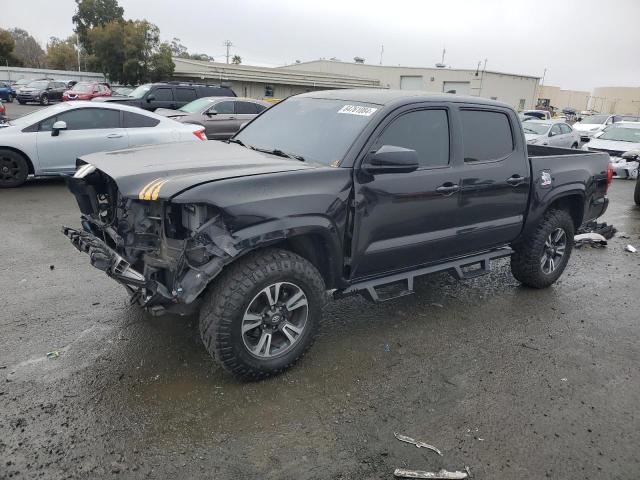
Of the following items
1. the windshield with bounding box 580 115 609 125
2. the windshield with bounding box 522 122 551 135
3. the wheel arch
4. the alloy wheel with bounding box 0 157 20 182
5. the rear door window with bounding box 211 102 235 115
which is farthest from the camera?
the windshield with bounding box 580 115 609 125

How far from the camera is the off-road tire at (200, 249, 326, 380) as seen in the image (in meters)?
3.03

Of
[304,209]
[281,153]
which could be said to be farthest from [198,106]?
[304,209]

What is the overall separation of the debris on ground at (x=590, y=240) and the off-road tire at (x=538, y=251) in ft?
6.97

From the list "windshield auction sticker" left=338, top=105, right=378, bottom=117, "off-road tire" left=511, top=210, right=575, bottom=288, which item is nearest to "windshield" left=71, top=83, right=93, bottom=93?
"windshield auction sticker" left=338, top=105, right=378, bottom=117

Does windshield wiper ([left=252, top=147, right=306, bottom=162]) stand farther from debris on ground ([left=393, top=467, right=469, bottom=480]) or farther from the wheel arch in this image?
the wheel arch

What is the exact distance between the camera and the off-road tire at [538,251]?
501 cm

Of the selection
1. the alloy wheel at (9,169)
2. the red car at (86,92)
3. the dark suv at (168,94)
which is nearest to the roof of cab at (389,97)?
the alloy wheel at (9,169)

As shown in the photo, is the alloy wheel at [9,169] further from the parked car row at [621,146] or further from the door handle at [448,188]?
the parked car row at [621,146]

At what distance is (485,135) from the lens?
4398mm

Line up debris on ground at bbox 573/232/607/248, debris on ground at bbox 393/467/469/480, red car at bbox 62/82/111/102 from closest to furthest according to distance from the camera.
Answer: debris on ground at bbox 393/467/469/480 < debris on ground at bbox 573/232/607/248 < red car at bbox 62/82/111/102

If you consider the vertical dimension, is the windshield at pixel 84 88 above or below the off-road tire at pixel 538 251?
above

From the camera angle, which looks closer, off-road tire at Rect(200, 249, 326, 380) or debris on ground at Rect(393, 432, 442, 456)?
debris on ground at Rect(393, 432, 442, 456)

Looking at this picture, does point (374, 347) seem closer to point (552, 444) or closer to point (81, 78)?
point (552, 444)

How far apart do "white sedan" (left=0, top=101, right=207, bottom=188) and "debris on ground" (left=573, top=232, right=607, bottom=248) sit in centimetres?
746
